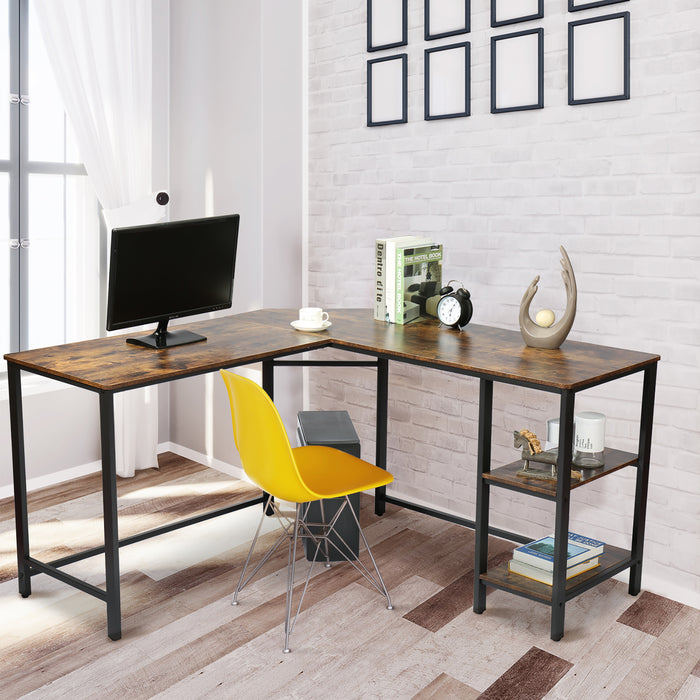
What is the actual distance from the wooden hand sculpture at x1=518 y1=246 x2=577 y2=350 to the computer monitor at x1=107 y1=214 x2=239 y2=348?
3.39 feet

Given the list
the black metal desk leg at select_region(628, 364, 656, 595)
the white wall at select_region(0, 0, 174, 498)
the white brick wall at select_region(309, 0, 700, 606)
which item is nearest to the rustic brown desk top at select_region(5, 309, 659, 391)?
the black metal desk leg at select_region(628, 364, 656, 595)

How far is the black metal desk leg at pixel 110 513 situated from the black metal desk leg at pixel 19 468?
371mm

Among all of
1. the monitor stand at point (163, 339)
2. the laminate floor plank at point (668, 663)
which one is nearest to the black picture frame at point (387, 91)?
the monitor stand at point (163, 339)

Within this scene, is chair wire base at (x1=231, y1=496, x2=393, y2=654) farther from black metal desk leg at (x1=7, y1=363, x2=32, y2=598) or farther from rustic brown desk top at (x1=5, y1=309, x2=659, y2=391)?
black metal desk leg at (x1=7, y1=363, x2=32, y2=598)

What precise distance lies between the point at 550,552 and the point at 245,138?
218 centimetres

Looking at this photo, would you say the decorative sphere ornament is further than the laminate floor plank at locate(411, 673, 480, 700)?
Yes

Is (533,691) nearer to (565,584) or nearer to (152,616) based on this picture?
(565,584)

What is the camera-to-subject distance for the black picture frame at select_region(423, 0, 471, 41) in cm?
310

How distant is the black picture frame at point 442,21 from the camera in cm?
310

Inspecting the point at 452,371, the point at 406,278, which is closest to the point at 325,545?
the point at 452,371

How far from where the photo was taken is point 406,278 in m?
3.06

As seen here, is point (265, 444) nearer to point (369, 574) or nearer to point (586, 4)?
point (369, 574)

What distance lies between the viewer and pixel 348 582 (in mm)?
2883

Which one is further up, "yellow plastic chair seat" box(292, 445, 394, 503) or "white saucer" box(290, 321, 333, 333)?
"white saucer" box(290, 321, 333, 333)
